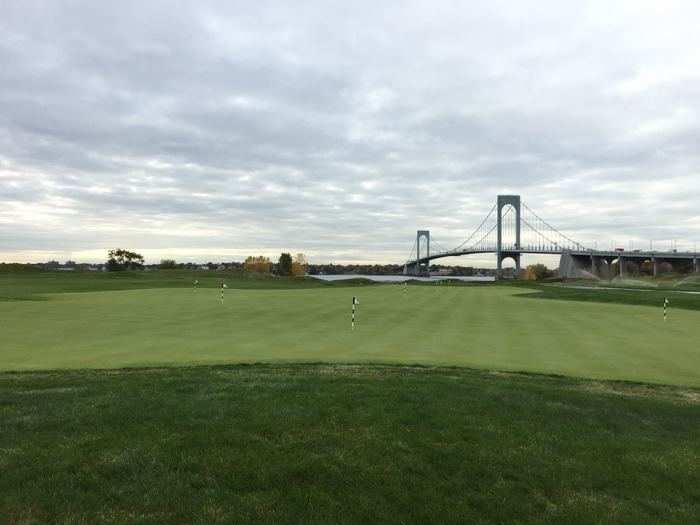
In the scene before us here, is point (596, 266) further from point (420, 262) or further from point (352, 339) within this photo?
point (352, 339)

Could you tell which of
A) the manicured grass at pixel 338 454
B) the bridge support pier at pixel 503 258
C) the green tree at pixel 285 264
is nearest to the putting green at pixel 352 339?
the manicured grass at pixel 338 454

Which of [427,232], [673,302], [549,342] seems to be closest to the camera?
[549,342]

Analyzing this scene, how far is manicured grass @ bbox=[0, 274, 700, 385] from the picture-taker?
12.3m

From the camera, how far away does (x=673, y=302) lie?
119 feet

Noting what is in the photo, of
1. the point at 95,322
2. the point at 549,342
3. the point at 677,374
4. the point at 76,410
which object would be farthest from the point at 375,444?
the point at 95,322

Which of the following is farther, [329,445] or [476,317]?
[476,317]

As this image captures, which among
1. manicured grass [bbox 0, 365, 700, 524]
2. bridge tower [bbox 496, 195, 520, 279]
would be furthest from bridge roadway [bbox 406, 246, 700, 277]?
manicured grass [bbox 0, 365, 700, 524]

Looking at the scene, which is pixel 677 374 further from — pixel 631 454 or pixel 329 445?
pixel 329 445

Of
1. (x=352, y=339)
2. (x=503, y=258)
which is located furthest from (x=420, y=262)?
(x=352, y=339)

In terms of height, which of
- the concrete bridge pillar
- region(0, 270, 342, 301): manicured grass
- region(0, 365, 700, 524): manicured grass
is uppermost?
the concrete bridge pillar

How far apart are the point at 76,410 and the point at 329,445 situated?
3452mm

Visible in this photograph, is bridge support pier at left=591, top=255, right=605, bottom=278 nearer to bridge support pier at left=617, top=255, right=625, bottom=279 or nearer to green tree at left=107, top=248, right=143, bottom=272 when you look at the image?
bridge support pier at left=617, top=255, right=625, bottom=279

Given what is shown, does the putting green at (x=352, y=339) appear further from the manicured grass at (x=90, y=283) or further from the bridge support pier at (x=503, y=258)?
the bridge support pier at (x=503, y=258)

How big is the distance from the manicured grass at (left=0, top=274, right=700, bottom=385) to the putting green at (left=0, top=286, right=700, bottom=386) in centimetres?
3
